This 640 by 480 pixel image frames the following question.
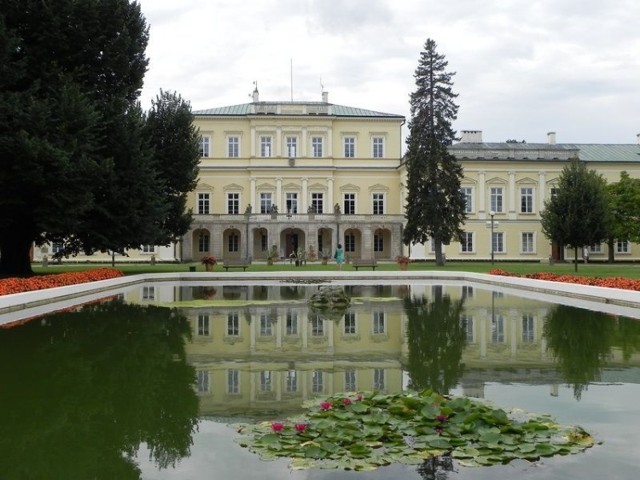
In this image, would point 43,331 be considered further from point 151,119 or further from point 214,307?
point 151,119

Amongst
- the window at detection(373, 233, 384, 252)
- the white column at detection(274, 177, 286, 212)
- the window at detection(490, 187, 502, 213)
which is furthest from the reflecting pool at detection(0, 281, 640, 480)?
the window at detection(373, 233, 384, 252)

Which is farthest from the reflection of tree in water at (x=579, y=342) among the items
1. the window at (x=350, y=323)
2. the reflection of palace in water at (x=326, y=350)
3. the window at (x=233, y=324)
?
the window at (x=233, y=324)

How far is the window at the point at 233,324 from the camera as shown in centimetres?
1120

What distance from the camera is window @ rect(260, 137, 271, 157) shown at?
51344 mm

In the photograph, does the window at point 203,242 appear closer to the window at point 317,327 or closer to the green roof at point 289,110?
the green roof at point 289,110

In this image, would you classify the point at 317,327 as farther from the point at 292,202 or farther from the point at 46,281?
the point at 292,202

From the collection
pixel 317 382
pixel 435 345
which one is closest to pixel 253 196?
pixel 435 345

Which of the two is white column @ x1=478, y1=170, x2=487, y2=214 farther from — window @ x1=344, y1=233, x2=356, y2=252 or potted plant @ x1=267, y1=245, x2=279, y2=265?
potted plant @ x1=267, y1=245, x2=279, y2=265

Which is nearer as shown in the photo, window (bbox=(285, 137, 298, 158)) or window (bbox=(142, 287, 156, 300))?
window (bbox=(142, 287, 156, 300))

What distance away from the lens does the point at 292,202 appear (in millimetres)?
51469

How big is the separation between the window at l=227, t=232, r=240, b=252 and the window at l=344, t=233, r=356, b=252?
8.71 metres

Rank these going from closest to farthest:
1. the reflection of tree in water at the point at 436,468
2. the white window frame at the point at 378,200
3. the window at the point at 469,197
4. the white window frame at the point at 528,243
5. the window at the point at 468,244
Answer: the reflection of tree in water at the point at 436,468 → the window at the point at 468,244 → the window at the point at 469,197 → the white window frame at the point at 528,243 → the white window frame at the point at 378,200

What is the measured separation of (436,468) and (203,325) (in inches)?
332

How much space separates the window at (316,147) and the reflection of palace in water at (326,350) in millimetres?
35259
